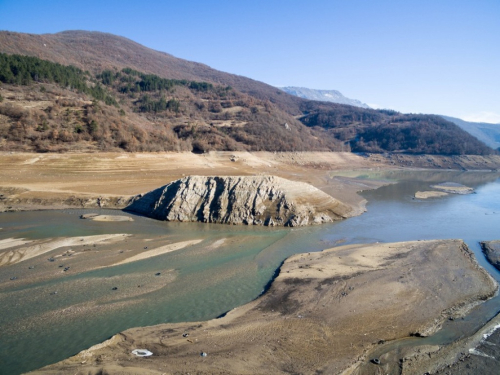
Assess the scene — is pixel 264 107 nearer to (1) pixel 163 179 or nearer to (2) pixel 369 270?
(1) pixel 163 179

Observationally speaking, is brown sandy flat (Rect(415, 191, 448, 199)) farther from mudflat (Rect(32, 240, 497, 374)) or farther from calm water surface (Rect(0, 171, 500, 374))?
mudflat (Rect(32, 240, 497, 374))

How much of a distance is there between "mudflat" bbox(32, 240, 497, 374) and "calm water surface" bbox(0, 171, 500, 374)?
964 mm

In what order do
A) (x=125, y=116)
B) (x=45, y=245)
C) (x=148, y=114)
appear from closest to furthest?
(x=45, y=245)
(x=125, y=116)
(x=148, y=114)

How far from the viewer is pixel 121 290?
1465cm

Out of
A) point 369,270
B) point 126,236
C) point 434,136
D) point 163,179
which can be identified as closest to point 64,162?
point 163,179

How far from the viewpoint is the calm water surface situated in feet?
37.2

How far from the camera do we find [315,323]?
12039 millimetres

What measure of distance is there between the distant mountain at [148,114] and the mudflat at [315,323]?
39.3 meters

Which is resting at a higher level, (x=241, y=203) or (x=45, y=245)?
(x=241, y=203)

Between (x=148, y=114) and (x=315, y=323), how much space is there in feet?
261

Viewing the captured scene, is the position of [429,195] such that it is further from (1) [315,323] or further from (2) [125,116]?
(2) [125,116]

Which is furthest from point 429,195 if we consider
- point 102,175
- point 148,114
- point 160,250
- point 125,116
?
point 148,114

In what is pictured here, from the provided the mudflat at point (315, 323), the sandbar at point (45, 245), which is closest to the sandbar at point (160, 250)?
the sandbar at point (45, 245)

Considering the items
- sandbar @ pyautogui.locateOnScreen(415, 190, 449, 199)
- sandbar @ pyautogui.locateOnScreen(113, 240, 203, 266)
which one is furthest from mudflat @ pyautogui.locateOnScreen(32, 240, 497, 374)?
sandbar @ pyautogui.locateOnScreen(415, 190, 449, 199)
